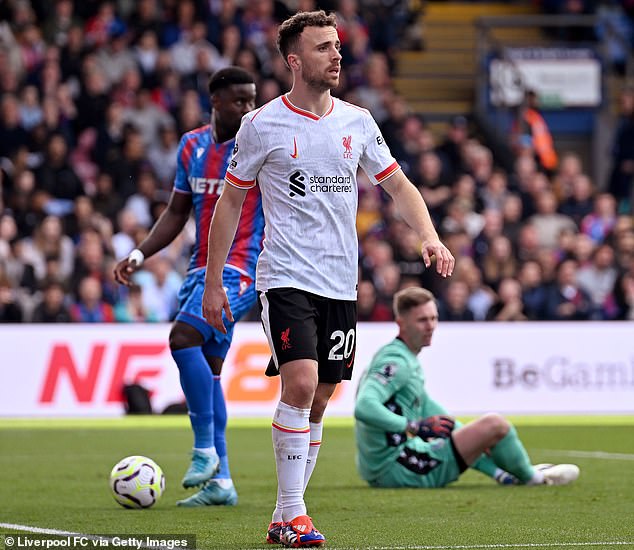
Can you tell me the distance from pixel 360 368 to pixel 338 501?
8.19m

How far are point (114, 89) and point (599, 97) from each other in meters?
9.14

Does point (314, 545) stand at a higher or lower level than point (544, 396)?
higher

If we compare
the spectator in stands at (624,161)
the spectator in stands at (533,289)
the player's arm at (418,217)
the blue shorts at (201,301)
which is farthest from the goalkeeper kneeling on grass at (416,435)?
the spectator in stands at (624,161)

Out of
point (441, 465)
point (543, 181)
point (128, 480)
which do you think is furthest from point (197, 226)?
point (543, 181)

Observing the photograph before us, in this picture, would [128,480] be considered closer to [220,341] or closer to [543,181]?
[220,341]

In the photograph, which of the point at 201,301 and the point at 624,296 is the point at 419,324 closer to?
the point at 201,301

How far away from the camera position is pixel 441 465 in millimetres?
9883

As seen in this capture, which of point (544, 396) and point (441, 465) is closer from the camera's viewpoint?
point (441, 465)

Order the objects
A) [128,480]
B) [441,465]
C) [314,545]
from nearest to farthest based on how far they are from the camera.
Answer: [314,545], [128,480], [441,465]

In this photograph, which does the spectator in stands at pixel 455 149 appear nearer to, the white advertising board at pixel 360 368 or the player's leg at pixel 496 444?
the white advertising board at pixel 360 368

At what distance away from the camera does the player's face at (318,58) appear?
680 cm

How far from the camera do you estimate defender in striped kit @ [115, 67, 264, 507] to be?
877 centimetres

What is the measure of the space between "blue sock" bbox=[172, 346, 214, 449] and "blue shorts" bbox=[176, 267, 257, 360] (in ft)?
0.57

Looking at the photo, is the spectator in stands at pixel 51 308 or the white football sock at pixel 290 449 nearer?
the white football sock at pixel 290 449
